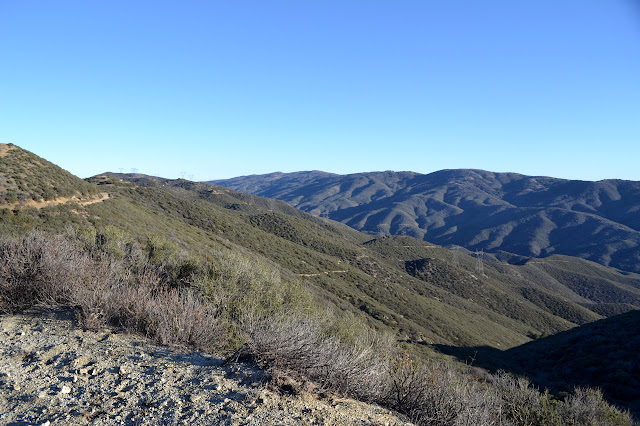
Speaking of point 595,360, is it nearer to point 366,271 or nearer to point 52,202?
point 366,271

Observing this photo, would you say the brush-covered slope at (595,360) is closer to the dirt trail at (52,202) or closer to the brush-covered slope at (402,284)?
the brush-covered slope at (402,284)

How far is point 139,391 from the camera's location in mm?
4184

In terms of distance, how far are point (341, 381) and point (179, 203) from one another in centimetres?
5404

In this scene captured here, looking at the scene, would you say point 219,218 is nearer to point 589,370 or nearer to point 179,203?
point 179,203

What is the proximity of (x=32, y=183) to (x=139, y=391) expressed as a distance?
2915 cm

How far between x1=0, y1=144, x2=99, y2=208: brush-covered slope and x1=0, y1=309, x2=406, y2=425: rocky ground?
915 inches

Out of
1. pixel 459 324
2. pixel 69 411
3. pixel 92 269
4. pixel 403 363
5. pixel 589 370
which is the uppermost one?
pixel 92 269

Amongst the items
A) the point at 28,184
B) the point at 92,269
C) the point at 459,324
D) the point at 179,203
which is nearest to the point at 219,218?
the point at 179,203

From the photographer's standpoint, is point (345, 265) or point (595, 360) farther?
point (345, 265)

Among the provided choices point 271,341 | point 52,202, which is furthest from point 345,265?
point 271,341

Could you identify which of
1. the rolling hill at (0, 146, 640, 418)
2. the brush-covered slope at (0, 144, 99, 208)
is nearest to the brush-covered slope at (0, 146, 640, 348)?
the rolling hill at (0, 146, 640, 418)

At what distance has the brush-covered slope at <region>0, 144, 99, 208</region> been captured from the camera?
22578mm

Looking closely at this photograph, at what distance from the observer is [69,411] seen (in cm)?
381

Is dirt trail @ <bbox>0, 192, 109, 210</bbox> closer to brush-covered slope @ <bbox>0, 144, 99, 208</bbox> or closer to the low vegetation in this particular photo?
brush-covered slope @ <bbox>0, 144, 99, 208</bbox>
